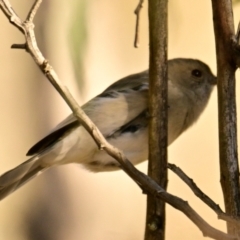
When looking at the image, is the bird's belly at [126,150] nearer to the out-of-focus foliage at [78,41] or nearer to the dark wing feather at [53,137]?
the dark wing feather at [53,137]

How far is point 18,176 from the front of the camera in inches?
34.8

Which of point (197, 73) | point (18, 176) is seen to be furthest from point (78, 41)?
point (197, 73)

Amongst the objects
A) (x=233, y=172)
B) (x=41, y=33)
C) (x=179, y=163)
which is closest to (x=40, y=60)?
(x=233, y=172)

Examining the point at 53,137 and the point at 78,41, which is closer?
the point at 78,41

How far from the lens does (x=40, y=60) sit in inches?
19.2

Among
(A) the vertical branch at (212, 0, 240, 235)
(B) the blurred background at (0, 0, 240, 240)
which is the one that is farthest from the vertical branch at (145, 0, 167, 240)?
(B) the blurred background at (0, 0, 240, 240)

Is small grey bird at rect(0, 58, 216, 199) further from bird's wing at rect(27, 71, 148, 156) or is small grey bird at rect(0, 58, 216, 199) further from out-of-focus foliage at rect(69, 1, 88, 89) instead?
out-of-focus foliage at rect(69, 1, 88, 89)

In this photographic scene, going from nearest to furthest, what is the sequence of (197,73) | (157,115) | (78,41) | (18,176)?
(78,41) < (157,115) < (18,176) < (197,73)

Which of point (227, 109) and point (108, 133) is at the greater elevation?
point (227, 109)

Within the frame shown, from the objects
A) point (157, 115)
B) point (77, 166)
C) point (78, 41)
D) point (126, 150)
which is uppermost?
point (78, 41)

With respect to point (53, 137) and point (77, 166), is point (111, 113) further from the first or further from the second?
point (77, 166)

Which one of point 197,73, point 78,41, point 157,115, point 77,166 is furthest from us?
point 77,166

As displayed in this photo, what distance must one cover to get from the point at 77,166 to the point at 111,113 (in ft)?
1.24

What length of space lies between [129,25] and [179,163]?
42 cm
